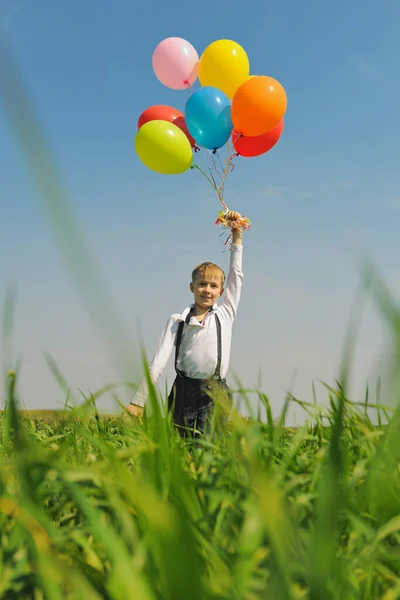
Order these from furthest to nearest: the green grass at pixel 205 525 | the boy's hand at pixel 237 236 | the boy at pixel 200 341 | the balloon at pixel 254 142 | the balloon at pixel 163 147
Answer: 1. the balloon at pixel 254 142
2. the balloon at pixel 163 147
3. the boy's hand at pixel 237 236
4. the boy at pixel 200 341
5. the green grass at pixel 205 525

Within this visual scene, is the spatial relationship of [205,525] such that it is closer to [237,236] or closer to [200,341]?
[200,341]

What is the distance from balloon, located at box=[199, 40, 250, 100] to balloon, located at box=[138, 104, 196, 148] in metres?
0.41

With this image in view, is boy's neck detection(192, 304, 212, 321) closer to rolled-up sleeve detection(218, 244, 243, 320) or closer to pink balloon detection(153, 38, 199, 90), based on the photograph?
rolled-up sleeve detection(218, 244, 243, 320)

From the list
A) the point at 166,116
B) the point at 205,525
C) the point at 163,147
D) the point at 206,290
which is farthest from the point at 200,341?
the point at 205,525

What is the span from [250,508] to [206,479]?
7.1 inches

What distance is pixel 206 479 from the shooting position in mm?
770

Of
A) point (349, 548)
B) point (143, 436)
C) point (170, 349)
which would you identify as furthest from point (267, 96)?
point (349, 548)

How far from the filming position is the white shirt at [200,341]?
145 inches

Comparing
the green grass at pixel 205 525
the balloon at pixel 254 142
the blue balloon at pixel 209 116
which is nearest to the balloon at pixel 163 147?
the blue balloon at pixel 209 116

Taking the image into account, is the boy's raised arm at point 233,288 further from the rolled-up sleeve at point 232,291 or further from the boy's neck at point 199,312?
the boy's neck at point 199,312

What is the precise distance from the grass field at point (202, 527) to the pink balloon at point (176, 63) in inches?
213

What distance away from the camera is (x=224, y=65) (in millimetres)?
5207

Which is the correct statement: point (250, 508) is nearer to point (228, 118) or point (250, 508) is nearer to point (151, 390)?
point (151, 390)

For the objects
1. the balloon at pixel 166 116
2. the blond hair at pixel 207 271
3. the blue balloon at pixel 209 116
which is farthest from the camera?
the balloon at pixel 166 116
